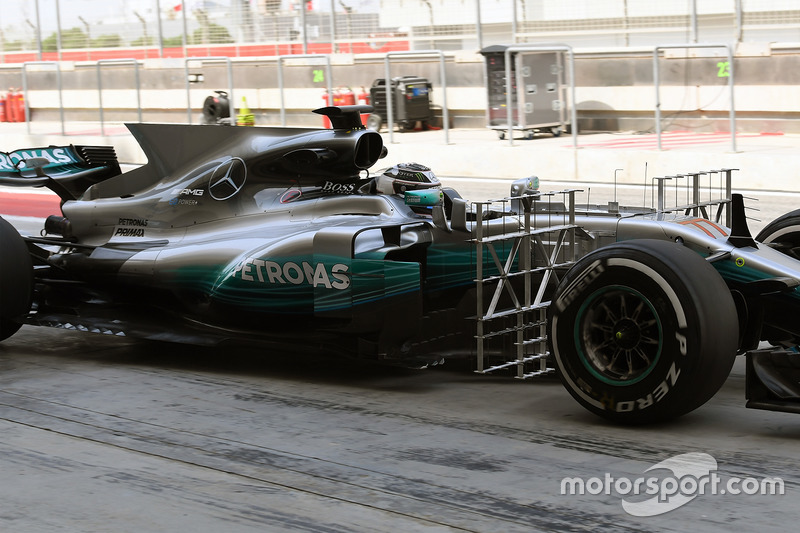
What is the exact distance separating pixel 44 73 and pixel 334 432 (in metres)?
25.1

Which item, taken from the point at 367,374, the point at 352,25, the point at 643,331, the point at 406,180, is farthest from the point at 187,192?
the point at 352,25

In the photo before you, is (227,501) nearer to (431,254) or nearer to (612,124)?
(431,254)

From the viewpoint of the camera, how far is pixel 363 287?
6.62 metres

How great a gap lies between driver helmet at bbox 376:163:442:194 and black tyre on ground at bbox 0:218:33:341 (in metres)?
2.62

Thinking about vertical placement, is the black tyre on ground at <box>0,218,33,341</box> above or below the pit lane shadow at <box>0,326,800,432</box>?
above

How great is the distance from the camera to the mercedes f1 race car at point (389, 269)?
546 centimetres

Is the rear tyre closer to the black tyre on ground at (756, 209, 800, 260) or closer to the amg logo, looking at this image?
the amg logo

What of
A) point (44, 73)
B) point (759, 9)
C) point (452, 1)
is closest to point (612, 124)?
point (759, 9)

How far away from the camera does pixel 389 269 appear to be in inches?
257

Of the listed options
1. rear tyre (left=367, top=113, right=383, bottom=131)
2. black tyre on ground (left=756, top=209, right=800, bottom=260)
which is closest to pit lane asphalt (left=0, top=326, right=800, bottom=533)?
black tyre on ground (left=756, top=209, right=800, bottom=260)

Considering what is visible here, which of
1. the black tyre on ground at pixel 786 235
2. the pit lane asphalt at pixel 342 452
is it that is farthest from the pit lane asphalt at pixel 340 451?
the black tyre on ground at pixel 786 235

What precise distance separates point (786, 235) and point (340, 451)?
143 inches

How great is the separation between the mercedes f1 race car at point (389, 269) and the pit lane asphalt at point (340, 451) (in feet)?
0.79

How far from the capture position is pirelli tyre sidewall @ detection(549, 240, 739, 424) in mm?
5270
